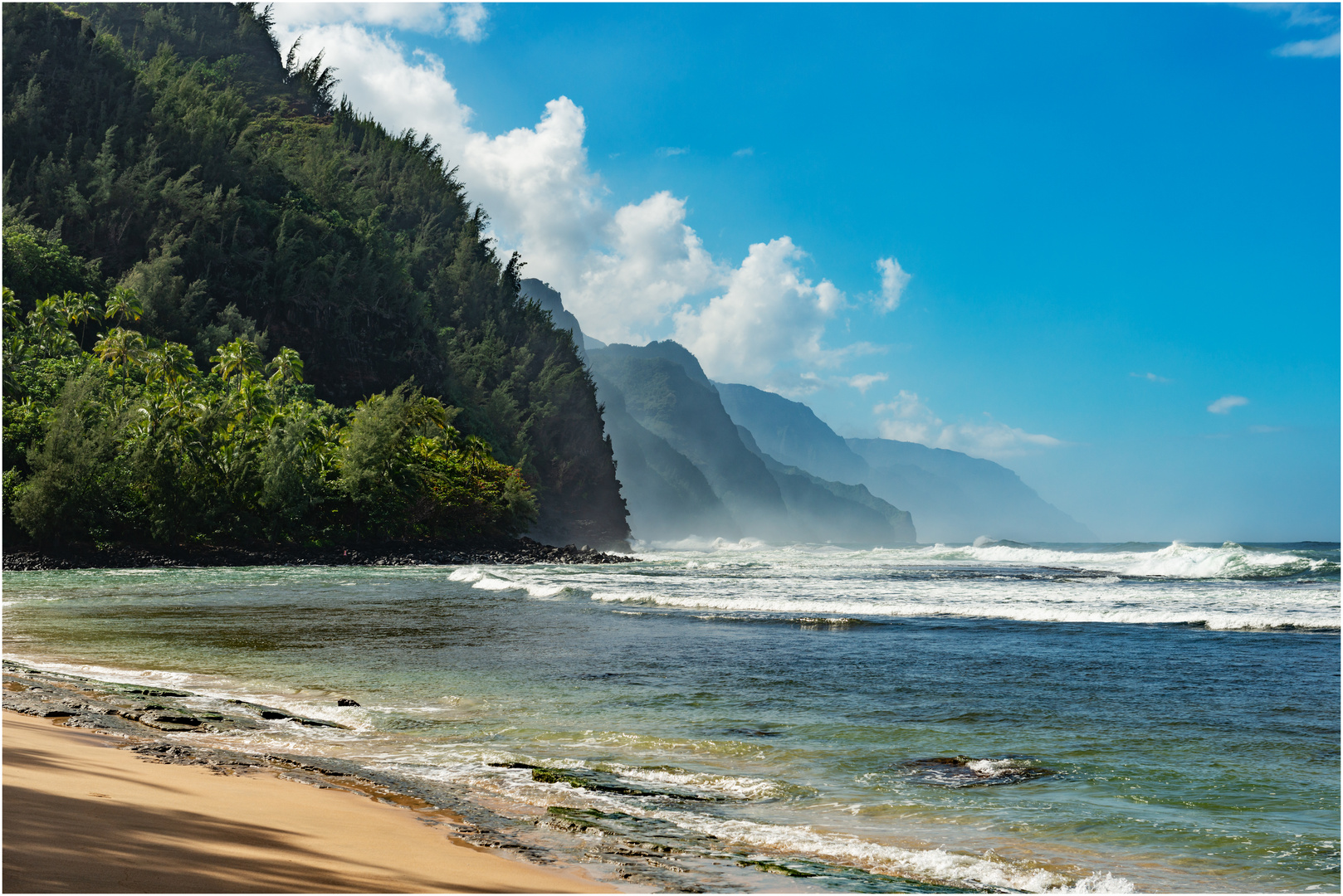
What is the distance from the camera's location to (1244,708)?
32.4ft

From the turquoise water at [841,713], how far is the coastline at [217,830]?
3.19 feet

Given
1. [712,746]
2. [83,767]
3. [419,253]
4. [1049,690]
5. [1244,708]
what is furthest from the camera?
[419,253]

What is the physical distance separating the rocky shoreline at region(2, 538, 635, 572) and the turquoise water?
15.2 metres

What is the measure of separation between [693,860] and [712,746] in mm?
2921

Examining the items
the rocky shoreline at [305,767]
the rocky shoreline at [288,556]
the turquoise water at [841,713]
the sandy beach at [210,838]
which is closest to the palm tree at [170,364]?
the rocky shoreline at [288,556]

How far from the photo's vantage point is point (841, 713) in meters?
9.44

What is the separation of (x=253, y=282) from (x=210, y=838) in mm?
70338

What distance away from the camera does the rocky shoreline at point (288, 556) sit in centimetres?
3422

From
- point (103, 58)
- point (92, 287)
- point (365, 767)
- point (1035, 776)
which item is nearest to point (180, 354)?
point (92, 287)

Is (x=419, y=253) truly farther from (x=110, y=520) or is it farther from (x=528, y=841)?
(x=528, y=841)

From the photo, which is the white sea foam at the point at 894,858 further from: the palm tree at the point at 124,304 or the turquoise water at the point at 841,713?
the palm tree at the point at 124,304

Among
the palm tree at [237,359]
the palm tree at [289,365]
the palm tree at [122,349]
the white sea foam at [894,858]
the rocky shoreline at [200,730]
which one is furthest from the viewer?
the palm tree at [289,365]

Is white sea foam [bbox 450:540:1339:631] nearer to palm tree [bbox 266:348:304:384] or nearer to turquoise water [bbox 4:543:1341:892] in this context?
turquoise water [bbox 4:543:1341:892]

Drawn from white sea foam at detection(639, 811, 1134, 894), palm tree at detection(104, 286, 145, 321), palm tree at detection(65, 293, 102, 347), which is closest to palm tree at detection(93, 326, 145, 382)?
palm tree at detection(104, 286, 145, 321)
